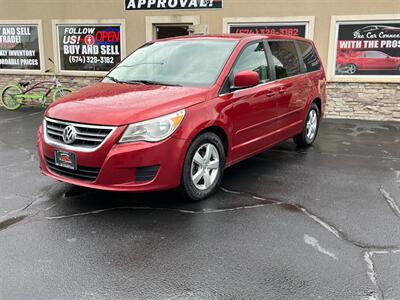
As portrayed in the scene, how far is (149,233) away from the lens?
12.6 feet

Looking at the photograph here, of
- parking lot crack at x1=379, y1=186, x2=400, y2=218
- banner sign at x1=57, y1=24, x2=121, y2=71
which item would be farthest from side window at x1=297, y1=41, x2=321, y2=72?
banner sign at x1=57, y1=24, x2=121, y2=71

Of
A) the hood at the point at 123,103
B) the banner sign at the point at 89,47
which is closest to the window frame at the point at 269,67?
the hood at the point at 123,103

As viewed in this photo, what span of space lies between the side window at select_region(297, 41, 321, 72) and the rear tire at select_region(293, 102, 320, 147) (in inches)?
24.0

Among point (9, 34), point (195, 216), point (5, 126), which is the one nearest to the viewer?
point (195, 216)

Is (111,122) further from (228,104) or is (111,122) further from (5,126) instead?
(5,126)

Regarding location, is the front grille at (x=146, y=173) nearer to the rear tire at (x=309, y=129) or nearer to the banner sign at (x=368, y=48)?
the rear tire at (x=309, y=129)

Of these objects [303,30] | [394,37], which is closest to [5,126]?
[303,30]

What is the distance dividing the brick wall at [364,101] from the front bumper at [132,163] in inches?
290

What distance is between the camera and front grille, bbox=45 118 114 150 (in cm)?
397

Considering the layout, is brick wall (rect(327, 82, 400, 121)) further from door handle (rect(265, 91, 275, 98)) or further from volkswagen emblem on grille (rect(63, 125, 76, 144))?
volkswagen emblem on grille (rect(63, 125, 76, 144))

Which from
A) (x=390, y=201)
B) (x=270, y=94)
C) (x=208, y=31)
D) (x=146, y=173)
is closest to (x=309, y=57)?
(x=270, y=94)

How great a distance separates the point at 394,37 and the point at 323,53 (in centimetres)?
159

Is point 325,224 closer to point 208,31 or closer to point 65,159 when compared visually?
point 65,159

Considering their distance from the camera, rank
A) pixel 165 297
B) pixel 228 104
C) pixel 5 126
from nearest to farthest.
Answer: pixel 165 297 → pixel 228 104 → pixel 5 126
